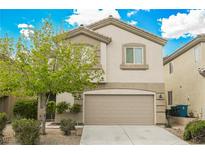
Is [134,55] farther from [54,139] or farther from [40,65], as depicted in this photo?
[54,139]

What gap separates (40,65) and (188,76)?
1239 cm

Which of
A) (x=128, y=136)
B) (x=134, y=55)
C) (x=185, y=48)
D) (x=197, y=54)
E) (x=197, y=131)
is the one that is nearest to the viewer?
(x=197, y=131)

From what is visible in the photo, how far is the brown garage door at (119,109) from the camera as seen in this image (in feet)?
61.2

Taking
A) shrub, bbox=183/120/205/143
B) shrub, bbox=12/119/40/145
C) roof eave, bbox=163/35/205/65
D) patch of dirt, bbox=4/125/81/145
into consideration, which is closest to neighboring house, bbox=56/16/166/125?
roof eave, bbox=163/35/205/65

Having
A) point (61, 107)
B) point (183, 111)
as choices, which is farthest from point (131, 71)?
point (61, 107)

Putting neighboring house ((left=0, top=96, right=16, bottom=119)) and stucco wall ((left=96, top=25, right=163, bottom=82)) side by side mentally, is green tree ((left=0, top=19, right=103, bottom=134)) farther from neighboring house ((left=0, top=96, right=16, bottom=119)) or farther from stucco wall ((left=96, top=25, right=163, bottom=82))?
neighboring house ((left=0, top=96, right=16, bottom=119))

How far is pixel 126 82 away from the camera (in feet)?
61.8

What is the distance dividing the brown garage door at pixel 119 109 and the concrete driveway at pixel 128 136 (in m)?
1.75

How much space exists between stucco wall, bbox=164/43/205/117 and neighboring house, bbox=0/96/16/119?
1282cm

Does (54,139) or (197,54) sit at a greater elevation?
(197,54)

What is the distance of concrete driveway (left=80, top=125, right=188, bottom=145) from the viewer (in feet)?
42.5

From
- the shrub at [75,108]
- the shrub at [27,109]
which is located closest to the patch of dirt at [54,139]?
the shrub at [75,108]
